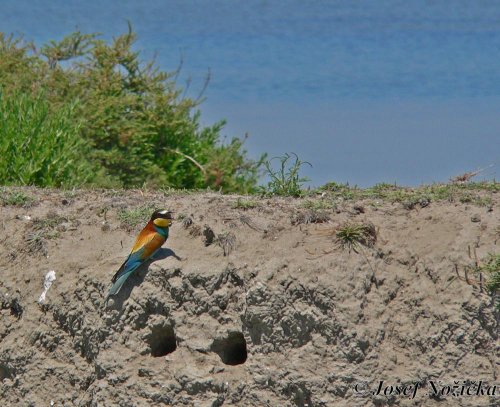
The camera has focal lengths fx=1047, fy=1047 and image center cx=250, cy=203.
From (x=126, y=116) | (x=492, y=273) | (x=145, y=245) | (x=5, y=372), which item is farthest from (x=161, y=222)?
(x=126, y=116)

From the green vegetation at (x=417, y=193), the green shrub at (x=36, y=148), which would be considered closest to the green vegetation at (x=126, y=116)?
the green shrub at (x=36, y=148)

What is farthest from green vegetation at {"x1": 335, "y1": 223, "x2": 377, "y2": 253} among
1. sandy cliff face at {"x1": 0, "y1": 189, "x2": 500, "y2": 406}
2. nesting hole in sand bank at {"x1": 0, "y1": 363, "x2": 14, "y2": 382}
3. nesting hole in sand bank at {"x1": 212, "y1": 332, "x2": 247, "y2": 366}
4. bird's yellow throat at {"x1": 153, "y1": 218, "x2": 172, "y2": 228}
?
nesting hole in sand bank at {"x1": 0, "y1": 363, "x2": 14, "y2": 382}

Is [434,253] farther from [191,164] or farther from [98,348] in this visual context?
[191,164]

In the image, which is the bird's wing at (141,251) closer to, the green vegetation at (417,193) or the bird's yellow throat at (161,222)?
the bird's yellow throat at (161,222)

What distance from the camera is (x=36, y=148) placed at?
10555mm

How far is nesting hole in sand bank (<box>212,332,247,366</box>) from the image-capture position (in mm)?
6812

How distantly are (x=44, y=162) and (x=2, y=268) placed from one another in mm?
3156

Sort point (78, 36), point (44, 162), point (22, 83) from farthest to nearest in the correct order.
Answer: point (78, 36)
point (22, 83)
point (44, 162)

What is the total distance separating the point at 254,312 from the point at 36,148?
181 inches

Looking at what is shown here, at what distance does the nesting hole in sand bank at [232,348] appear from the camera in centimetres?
681

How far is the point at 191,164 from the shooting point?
14906mm

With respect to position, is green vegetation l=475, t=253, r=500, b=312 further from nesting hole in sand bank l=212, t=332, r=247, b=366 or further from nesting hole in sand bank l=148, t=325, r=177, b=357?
nesting hole in sand bank l=148, t=325, r=177, b=357

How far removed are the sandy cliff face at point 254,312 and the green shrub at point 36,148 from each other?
116 inches

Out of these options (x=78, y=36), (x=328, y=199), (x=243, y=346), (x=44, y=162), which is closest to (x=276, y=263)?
(x=243, y=346)
